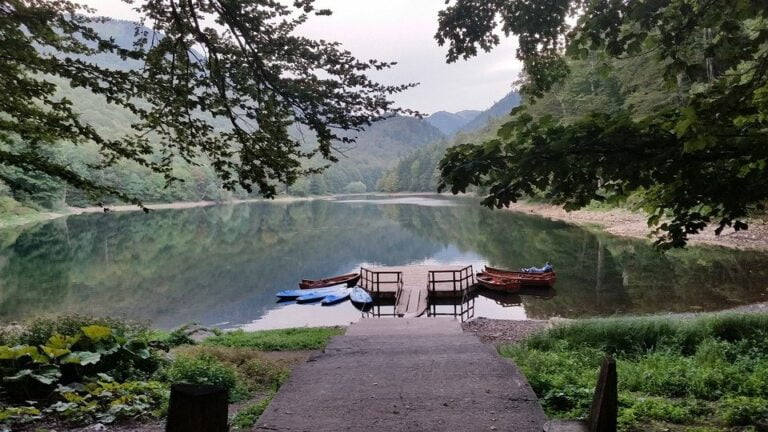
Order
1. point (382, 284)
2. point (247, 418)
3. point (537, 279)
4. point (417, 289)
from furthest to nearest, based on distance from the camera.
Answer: point (382, 284), point (417, 289), point (537, 279), point (247, 418)

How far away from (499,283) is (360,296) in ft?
22.3

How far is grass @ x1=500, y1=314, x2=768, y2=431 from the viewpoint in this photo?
4.67 metres

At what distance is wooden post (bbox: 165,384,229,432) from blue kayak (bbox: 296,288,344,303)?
72.9ft

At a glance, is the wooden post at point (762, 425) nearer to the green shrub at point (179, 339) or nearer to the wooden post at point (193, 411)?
the wooden post at point (193, 411)

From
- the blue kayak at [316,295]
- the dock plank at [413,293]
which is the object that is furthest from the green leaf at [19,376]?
the blue kayak at [316,295]

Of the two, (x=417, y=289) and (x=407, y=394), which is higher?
(x=407, y=394)

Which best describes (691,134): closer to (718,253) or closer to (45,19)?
(45,19)

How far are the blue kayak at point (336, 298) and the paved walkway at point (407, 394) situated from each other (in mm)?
15766

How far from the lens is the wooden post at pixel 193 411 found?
68.6 inches

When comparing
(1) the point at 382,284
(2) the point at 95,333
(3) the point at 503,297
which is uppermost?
(2) the point at 95,333

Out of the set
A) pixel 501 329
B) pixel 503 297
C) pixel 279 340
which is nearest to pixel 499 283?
pixel 503 297

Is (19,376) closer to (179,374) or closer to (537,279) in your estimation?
(179,374)

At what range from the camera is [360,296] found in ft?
74.8

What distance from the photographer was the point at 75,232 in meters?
53.8
